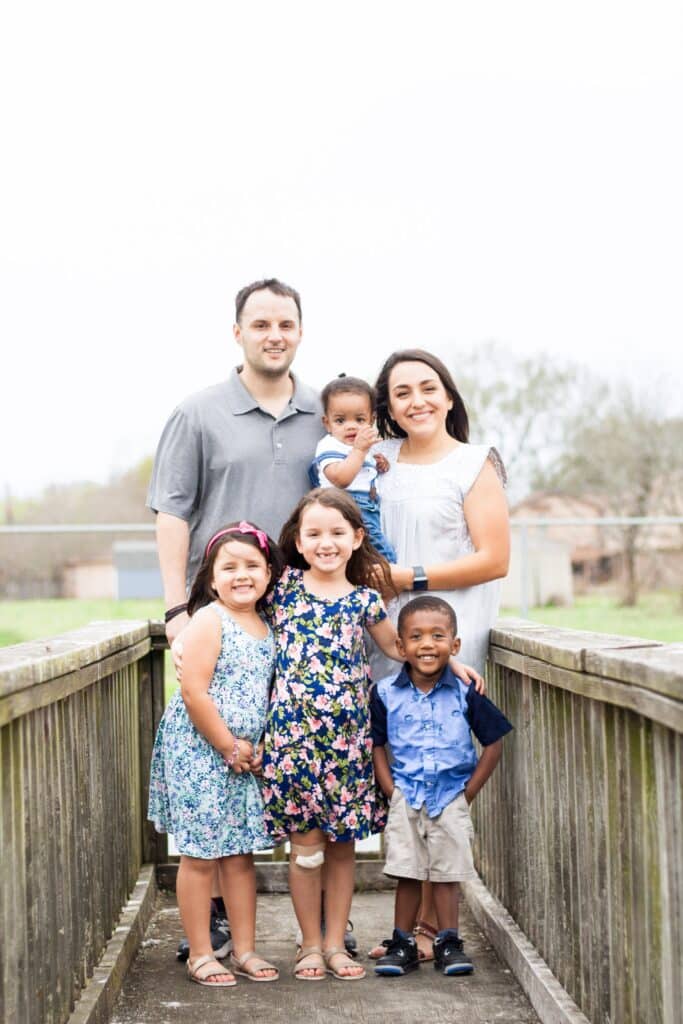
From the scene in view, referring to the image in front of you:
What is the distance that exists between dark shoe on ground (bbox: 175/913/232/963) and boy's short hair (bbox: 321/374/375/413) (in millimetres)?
1680

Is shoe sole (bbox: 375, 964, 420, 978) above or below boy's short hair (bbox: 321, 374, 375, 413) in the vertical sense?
below

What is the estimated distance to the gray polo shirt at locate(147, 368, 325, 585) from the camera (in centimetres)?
435

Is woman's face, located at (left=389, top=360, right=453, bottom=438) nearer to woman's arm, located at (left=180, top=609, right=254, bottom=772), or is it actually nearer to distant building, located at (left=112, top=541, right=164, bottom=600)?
woman's arm, located at (left=180, top=609, right=254, bottom=772)

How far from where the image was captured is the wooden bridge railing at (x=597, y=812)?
2443mm

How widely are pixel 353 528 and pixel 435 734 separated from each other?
632 mm

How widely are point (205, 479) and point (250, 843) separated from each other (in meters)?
1.22

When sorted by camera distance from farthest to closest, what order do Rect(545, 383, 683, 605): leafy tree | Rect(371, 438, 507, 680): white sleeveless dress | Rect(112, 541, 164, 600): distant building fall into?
Rect(545, 383, 683, 605): leafy tree < Rect(112, 541, 164, 600): distant building < Rect(371, 438, 507, 680): white sleeveless dress

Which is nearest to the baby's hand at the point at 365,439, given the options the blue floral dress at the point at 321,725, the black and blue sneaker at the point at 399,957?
the blue floral dress at the point at 321,725

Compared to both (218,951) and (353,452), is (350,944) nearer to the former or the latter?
(218,951)

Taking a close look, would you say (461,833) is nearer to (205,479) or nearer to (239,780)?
(239,780)

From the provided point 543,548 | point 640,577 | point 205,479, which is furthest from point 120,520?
point 205,479

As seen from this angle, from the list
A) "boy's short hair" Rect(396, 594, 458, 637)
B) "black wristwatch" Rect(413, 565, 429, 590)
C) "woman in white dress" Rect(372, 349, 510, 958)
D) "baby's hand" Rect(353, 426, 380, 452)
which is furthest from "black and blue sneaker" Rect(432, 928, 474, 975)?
"baby's hand" Rect(353, 426, 380, 452)

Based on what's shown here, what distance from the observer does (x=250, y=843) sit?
3838 millimetres

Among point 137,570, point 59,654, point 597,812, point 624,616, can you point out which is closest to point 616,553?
point 624,616
